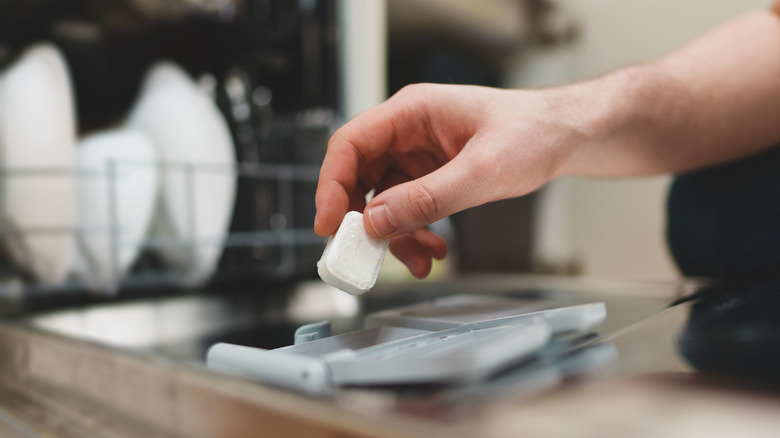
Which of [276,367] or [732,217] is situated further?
[732,217]

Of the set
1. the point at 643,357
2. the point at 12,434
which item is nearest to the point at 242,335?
the point at 12,434

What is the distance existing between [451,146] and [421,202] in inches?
4.8

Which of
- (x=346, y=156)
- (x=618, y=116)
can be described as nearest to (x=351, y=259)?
(x=346, y=156)

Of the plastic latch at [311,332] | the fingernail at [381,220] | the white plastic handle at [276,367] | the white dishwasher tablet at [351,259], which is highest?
the fingernail at [381,220]

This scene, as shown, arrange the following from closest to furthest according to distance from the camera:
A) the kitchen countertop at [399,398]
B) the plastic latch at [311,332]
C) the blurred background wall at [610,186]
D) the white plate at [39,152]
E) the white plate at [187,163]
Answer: the kitchen countertop at [399,398], the plastic latch at [311,332], the white plate at [39,152], the white plate at [187,163], the blurred background wall at [610,186]

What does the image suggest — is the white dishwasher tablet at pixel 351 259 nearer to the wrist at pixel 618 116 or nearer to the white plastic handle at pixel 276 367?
the white plastic handle at pixel 276 367

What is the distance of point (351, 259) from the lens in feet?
1.01

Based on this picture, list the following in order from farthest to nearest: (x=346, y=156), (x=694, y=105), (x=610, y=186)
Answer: (x=610, y=186), (x=694, y=105), (x=346, y=156)

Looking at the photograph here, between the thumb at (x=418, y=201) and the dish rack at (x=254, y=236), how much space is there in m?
0.39

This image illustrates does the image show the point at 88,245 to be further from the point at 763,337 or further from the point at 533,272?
the point at 533,272

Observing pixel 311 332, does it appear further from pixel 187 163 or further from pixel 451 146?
pixel 187 163

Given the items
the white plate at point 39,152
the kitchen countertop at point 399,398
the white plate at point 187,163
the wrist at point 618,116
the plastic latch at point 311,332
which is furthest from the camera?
the white plate at point 187,163

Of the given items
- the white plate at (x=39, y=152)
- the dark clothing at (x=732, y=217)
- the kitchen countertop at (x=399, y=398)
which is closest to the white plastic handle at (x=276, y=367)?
the kitchen countertop at (x=399, y=398)

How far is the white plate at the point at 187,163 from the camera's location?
67 centimetres
